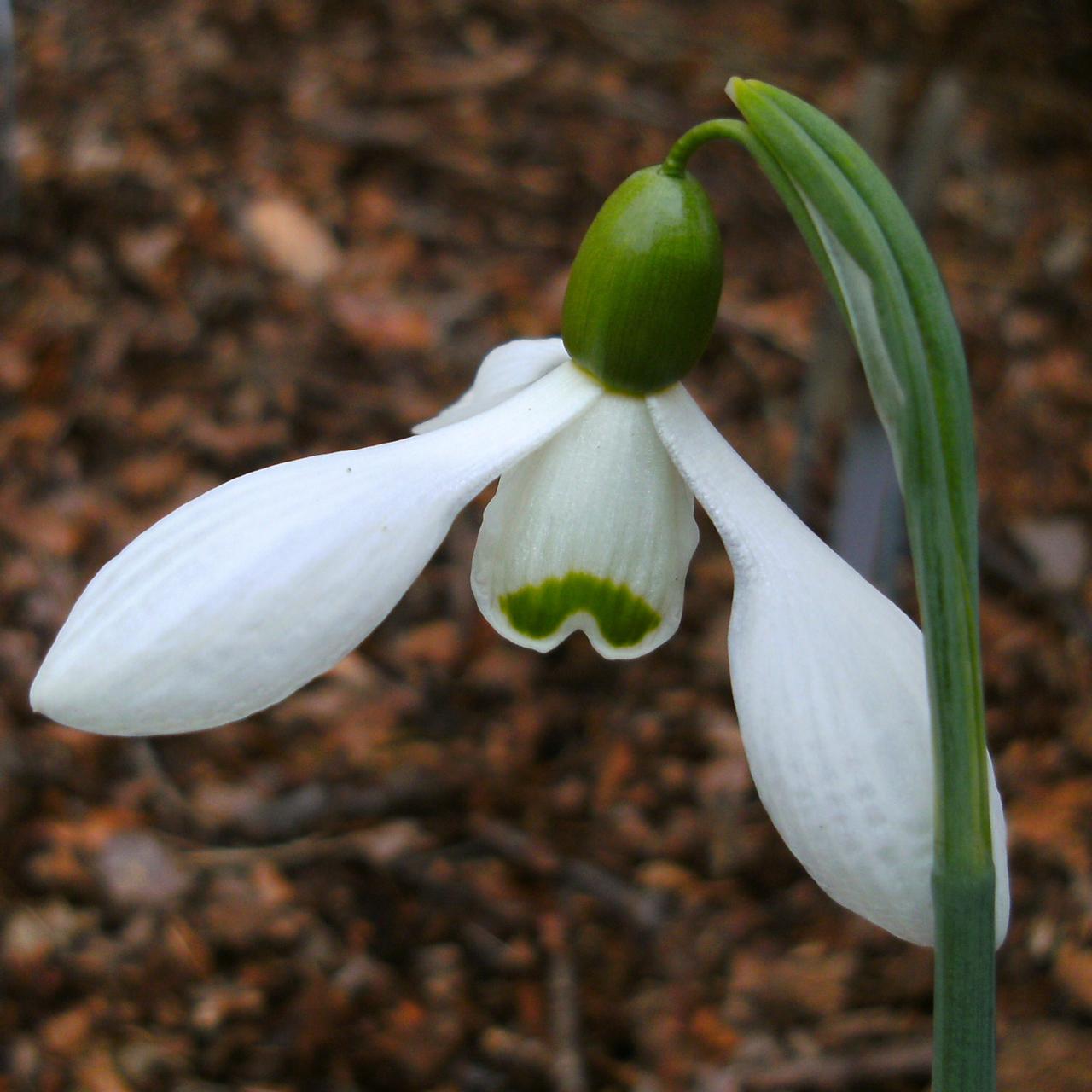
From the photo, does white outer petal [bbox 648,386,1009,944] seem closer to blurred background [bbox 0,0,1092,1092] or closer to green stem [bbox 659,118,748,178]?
green stem [bbox 659,118,748,178]

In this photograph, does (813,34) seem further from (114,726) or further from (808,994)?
(114,726)

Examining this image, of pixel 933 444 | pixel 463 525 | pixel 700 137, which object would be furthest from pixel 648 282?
pixel 463 525

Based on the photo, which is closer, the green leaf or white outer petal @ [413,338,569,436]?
the green leaf

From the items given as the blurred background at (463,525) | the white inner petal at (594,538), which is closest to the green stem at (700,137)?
the white inner petal at (594,538)

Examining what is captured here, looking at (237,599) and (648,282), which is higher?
(648,282)

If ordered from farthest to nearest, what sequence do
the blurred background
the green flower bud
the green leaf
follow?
the blurred background
the green flower bud
the green leaf

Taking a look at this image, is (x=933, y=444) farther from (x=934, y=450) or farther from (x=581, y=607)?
(x=581, y=607)

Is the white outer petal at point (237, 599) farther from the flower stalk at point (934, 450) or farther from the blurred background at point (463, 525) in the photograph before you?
the blurred background at point (463, 525)

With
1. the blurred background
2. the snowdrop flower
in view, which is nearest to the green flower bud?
the snowdrop flower

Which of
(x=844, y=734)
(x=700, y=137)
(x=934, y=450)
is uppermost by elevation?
(x=700, y=137)
